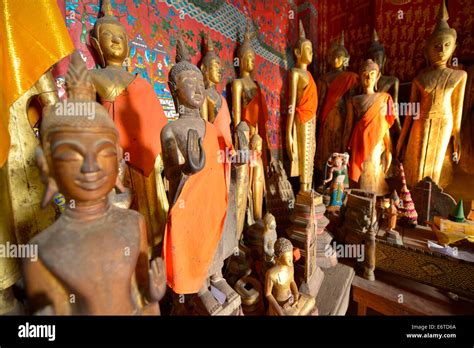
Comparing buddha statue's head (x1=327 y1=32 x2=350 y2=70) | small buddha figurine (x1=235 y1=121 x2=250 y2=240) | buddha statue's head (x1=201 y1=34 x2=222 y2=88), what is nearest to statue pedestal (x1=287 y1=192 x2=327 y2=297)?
small buddha figurine (x1=235 y1=121 x2=250 y2=240)

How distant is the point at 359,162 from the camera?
3.67m

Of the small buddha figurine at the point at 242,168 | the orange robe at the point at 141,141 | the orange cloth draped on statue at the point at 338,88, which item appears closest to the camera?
the orange robe at the point at 141,141

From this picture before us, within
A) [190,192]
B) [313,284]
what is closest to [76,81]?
[190,192]

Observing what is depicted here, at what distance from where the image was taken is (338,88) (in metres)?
3.88

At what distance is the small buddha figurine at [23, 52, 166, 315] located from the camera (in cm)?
91

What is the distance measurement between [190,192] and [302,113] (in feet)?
8.85

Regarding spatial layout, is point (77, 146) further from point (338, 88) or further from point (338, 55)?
point (338, 55)

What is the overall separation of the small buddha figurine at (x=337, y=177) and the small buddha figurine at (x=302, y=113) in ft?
1.71

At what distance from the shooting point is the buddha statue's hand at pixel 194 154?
55.2 inches

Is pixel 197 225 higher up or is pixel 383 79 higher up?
pixel 383 79

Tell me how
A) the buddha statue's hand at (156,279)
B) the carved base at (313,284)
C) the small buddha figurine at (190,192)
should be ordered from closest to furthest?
the buddha statue's hand at (156,279), the small buddha figurine at (190,192), the carved base at (313,284)

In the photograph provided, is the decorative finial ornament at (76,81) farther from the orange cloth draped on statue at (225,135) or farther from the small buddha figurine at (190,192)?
the orange cloth draped on statue at (225,135)

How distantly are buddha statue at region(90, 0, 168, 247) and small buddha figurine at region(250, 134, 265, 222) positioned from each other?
1.10 m

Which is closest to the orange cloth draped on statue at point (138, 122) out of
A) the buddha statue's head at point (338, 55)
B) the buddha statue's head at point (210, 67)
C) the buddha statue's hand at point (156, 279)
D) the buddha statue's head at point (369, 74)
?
the buddha statue's head at point (210, 67)
